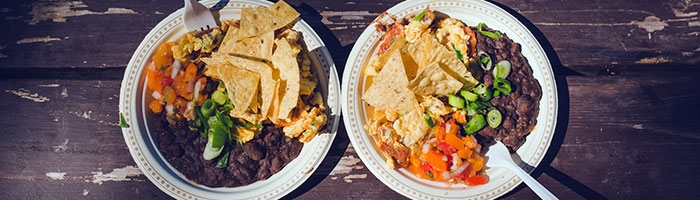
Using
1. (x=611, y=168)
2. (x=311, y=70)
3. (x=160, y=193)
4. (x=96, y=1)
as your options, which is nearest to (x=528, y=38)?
(x=611, y=168)

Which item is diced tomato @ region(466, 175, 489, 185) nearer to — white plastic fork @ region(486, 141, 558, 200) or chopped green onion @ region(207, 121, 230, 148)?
white plastic fork @ region(486, 141, 558, 200)

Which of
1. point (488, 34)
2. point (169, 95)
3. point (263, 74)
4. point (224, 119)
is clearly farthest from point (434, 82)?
point (169, 95)

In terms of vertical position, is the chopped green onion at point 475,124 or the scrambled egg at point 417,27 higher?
the scrambled egg at point 417,27

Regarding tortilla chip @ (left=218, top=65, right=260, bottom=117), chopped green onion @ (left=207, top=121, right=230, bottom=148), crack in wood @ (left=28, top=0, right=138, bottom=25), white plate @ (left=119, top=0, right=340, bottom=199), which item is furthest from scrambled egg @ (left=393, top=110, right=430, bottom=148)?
crack in wood @ (left=28, top=0, right=138, bottom=25)

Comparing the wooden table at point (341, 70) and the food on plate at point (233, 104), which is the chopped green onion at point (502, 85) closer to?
the wooden table at point (341, 70)

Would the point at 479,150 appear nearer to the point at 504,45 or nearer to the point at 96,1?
the point at 504,45

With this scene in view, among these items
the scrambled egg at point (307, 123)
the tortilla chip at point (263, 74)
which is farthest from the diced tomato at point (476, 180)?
the tortilla chip at point (263, 74)

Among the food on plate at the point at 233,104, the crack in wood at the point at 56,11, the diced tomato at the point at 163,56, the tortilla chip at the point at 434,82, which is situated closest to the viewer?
the tortilla chip at the point at 434,82
